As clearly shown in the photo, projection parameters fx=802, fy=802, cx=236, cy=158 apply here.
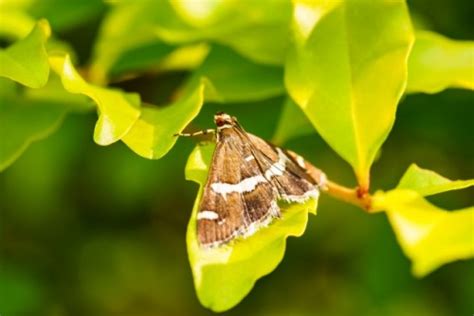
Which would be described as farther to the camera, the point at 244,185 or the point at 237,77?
the point at 237,77

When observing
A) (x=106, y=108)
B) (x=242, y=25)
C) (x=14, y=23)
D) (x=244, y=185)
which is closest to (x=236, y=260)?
(x=244, y=185)

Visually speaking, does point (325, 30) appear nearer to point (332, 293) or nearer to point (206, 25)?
point (206, 25)

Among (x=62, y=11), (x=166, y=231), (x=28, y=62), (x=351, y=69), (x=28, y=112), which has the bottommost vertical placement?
(x=166, y=231)

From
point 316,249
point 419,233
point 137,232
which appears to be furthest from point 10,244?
point 419,233

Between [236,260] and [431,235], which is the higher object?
[431,235]

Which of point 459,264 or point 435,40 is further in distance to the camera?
point 459,264

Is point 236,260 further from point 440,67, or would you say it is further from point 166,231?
point 166,231

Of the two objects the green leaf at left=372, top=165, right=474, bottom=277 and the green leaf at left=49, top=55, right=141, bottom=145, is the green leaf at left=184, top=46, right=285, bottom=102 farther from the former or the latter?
the green leaf at left=372, top=165, right=474, bottom=277
